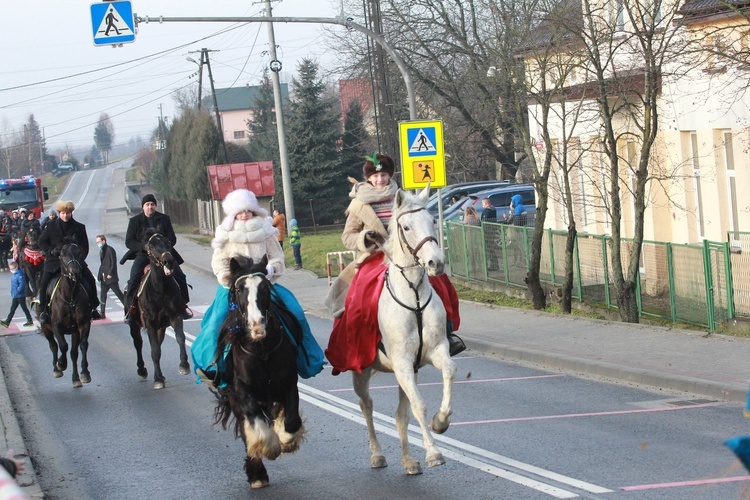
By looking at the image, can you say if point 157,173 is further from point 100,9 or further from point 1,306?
point 100,9

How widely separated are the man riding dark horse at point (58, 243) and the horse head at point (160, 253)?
4.56 feet

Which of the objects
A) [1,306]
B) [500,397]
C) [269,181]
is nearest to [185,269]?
[1,306]

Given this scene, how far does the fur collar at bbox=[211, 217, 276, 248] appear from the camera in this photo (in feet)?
28.6

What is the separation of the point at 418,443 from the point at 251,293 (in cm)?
250

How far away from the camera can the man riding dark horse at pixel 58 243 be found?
1498 cm

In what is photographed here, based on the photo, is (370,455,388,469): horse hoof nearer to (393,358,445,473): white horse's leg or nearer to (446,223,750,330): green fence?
(393,358,445,473): white horse's leg

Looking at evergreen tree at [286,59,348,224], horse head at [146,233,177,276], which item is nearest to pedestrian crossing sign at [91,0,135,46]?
horse head at [146,233,177,276]

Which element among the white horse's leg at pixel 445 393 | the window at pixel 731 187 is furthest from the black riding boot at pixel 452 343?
the window at pixel 731 187

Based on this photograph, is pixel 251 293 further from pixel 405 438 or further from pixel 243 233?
pixel 405 438

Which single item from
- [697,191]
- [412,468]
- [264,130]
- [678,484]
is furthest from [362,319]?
[264,130]

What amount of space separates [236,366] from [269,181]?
161 ft

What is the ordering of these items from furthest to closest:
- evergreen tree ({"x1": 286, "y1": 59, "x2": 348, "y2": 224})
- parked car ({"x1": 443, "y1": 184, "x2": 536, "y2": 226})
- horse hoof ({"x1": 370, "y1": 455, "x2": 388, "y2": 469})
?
evergreen tree ({"x1": 286, "y1": 59, "x2": 348, "y2": 224}), parked car ({"x1": 443, "y1": 184, "x2": 536, "y2": 226}), horse hoof ({"x1": 370, "y1": 455, "x2": 388, "y2": 469})

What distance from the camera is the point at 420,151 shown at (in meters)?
19.1

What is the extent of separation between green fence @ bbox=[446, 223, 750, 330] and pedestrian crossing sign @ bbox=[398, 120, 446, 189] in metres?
3.62
